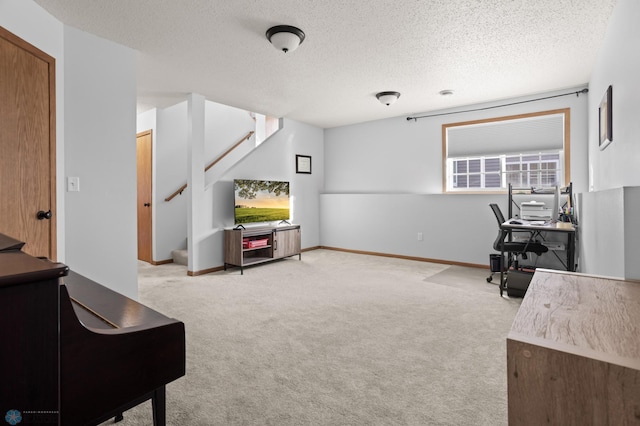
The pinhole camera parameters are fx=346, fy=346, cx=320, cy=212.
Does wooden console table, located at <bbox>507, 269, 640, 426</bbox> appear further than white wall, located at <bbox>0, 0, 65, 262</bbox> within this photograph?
No

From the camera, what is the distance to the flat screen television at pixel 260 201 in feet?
16.6

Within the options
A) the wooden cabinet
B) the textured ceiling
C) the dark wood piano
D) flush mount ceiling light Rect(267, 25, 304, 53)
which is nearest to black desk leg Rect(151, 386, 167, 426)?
the dark wood piano

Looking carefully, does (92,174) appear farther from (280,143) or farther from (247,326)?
(280,143)

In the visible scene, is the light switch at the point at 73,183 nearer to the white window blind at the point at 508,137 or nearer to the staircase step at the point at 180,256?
the staircase step at the point at 180,256

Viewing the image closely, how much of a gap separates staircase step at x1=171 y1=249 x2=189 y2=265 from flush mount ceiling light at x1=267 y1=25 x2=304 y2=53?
360cm

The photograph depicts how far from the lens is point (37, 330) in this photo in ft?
2.31

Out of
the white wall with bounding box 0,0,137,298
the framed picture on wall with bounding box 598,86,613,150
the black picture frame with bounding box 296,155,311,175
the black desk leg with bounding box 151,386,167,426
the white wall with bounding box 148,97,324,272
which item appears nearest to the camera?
the black desk leg with bounding box 151,386,167,426

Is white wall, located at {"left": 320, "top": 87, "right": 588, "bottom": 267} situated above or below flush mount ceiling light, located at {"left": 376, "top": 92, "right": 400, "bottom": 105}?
below

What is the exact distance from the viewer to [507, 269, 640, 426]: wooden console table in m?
0.68

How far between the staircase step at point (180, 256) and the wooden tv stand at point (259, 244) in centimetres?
77

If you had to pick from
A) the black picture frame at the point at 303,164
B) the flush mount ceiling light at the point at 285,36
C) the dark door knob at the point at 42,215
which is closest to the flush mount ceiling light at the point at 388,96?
the flush mount ceiling light at the point at 285,36

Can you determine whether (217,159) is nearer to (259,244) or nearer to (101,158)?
(259,244)

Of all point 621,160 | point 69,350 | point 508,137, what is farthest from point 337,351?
point 508,137

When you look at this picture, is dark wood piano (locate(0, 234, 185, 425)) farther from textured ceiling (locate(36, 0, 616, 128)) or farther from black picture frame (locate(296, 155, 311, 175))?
black picture frame (locate(296, 155, 311, 175))
